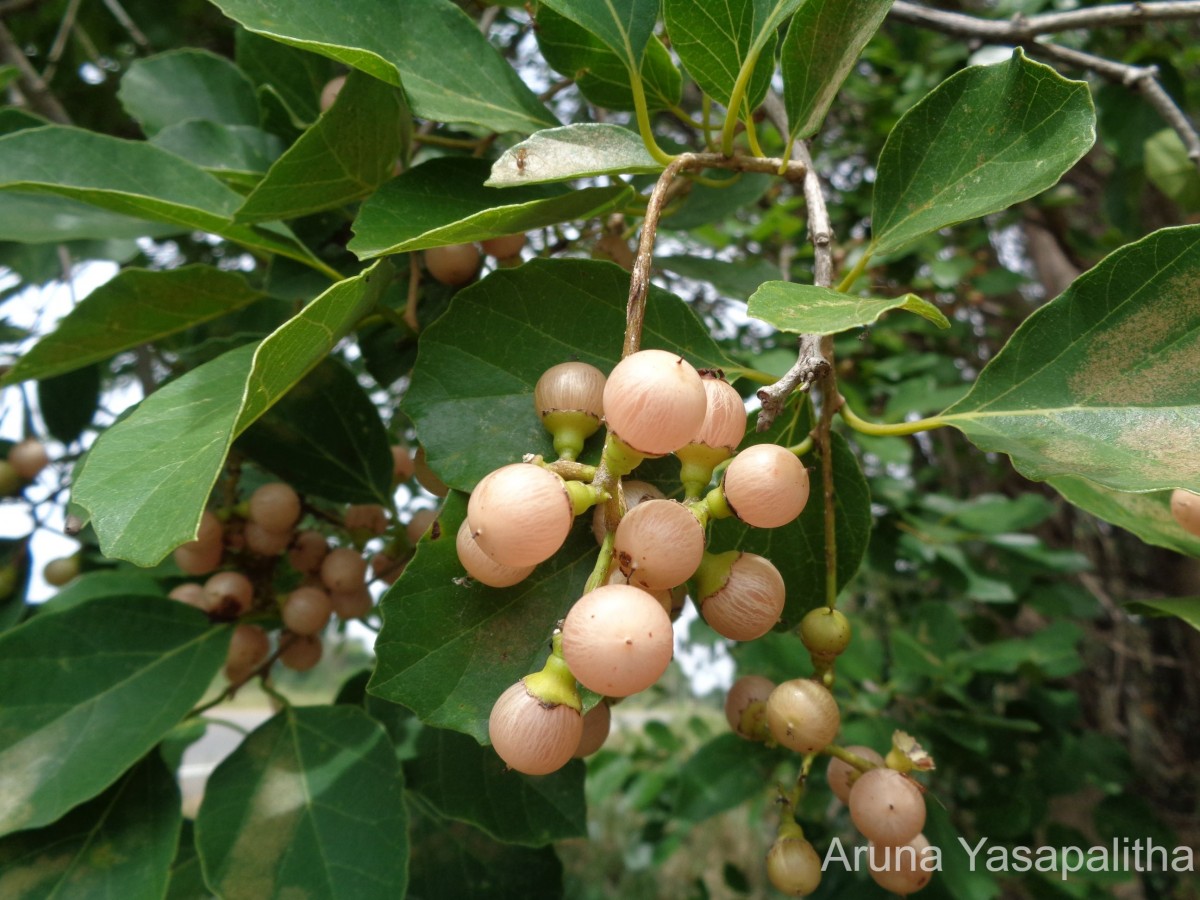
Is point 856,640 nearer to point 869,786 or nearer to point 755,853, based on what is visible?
point 869,786

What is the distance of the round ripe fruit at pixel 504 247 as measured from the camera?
3.58 feet

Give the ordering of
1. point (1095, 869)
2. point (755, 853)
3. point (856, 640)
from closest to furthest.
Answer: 1. point (1095, 869)
2. point (856, 640)
3. point (755, 853)

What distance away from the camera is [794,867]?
2.57ft

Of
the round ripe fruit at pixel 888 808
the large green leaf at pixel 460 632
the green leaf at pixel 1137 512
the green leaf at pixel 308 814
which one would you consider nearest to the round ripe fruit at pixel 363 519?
the green leaf at pixel 308 814

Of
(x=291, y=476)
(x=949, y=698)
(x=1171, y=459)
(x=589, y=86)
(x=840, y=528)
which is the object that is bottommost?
(x=949, y=698)

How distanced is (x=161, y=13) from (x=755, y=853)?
14.6 ft

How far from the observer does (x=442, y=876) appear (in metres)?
1.32

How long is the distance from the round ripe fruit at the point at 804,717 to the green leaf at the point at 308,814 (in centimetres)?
48

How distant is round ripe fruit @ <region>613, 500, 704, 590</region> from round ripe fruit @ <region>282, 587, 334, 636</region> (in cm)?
73

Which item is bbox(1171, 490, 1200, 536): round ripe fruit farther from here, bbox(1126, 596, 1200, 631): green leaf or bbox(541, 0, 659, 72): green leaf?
bbox(541, 0, 659, 72): green leaf

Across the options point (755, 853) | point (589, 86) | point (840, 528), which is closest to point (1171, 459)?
point (840, 528)

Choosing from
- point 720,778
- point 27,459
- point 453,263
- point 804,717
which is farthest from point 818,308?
point 27,459

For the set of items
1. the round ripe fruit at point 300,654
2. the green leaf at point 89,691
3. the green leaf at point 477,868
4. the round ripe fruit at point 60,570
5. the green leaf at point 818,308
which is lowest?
the green leaf at point 477,868

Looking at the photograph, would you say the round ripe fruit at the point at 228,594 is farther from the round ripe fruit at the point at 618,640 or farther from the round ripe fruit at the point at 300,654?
the round ripe fruit at the point at 618,640
